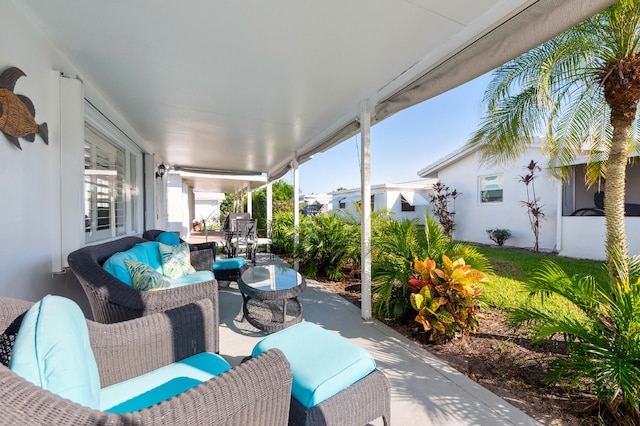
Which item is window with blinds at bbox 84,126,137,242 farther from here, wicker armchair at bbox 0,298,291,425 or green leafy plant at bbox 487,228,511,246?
green leafy plant at bbox 487,228,511,246

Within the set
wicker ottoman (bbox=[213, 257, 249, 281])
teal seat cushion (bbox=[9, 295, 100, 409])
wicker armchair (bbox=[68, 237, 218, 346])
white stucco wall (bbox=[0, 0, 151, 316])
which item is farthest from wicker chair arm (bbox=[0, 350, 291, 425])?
wicker ottoman (bbox=[213, 257, 249, 281])

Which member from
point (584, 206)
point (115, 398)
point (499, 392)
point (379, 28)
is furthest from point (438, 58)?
point (584, 206)

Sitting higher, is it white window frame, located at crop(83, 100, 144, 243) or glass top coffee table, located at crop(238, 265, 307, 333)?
white window frame, located at crop(83, 100, 144, 243)

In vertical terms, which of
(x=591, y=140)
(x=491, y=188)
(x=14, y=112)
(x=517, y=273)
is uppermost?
(x=591, y=140)

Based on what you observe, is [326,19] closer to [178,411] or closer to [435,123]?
[178,411]

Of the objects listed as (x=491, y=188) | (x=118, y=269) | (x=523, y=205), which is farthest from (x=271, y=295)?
(x=491, y=188)

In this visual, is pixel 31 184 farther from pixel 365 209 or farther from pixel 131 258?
pixel 365 209

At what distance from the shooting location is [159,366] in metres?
1.77

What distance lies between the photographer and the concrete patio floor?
2031mm

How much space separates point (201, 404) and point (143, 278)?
2.00 metres

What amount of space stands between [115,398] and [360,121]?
12.1 ft

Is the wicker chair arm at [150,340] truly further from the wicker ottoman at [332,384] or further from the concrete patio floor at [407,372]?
the concrete patio floor at [407,372]

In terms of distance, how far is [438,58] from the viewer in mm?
2701

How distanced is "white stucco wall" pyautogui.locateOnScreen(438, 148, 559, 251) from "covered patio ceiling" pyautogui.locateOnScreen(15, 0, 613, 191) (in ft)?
24.5
